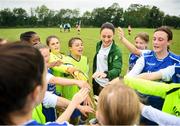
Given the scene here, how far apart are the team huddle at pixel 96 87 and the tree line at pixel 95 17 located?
18.7 meters

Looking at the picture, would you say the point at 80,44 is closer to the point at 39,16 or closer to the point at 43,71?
the point at 43,71

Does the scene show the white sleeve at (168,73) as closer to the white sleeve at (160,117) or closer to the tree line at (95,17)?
the white sleeve at (160,117)

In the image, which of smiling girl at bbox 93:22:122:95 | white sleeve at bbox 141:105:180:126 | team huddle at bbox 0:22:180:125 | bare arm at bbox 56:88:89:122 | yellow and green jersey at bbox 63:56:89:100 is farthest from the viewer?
smiling girl at bbox 93:22:122:95

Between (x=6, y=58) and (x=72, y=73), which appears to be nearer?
(x=6, y=58)

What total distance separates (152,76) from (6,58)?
2.40 m

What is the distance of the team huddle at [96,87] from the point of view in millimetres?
1612

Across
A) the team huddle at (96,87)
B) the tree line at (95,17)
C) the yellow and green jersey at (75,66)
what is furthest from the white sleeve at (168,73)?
the tree line at (95,17)

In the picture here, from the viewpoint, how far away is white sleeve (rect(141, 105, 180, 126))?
2.89m

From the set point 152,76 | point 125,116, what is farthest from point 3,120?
point 152,76

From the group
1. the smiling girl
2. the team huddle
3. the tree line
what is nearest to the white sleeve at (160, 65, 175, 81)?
the team huddle

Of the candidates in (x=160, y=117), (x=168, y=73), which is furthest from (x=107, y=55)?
(x=160, y=117)

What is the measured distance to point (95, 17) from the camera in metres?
34.5

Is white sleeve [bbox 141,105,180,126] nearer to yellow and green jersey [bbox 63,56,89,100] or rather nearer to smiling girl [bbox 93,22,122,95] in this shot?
yellow and green jersey [bbox 63,56,89,100]

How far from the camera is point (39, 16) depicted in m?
34.3
